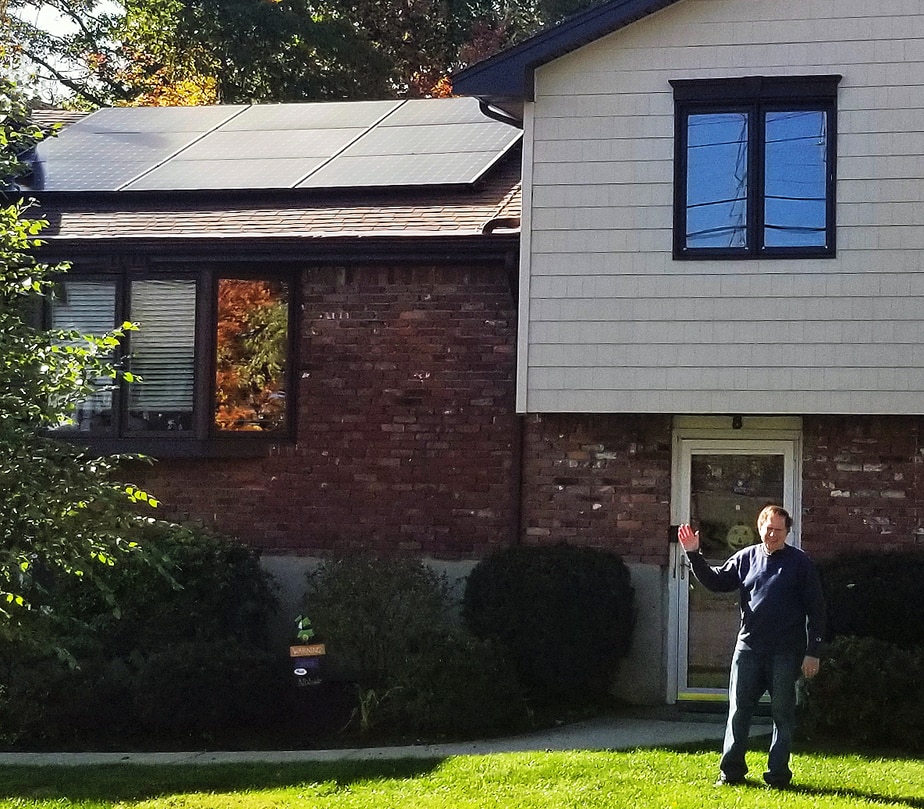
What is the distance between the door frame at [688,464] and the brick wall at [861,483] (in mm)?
164

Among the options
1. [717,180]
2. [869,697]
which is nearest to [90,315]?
[717,180]

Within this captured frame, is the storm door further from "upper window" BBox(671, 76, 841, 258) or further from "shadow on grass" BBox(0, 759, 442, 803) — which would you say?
"shadow on grass" BBox(0, 759, 442, 803)

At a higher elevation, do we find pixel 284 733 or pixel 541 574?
pixel 541 574

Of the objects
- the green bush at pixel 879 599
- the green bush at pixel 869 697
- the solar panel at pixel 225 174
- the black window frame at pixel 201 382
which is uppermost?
the solar panel at pixel 225 174

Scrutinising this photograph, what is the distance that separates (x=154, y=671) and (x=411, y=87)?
18648 mm

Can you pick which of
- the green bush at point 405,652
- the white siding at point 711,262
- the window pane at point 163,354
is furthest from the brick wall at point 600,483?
the window pane at point 163,354

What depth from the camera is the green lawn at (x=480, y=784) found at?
7797 millimetres

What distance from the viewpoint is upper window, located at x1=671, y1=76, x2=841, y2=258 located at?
36.3 feet

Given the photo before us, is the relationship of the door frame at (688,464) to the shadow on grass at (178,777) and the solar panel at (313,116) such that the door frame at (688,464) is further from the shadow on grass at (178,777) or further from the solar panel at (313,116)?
the solar panel at (313,116)

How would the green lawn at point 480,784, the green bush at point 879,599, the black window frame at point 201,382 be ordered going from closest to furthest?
the green lawn at point 480,784, the green bush at point 879,599, the black window frame at point 201,382

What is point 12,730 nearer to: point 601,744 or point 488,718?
point 488,718

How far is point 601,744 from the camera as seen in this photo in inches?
380

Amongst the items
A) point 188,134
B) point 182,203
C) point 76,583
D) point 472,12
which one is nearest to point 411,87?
point 472,12

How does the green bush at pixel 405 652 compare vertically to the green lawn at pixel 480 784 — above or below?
above
